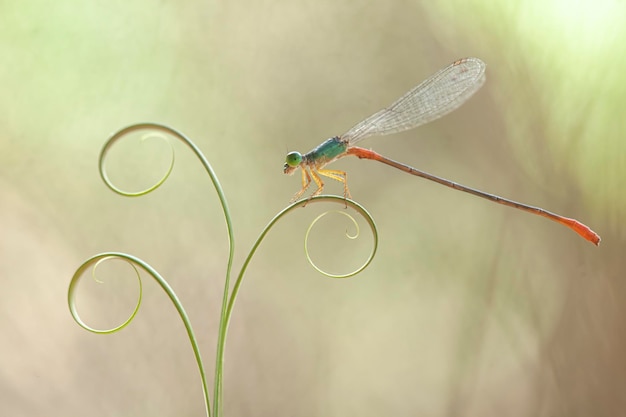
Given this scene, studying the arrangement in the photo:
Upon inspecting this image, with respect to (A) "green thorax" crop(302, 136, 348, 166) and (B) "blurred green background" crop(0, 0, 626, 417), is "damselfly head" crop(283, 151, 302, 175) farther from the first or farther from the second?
(B) "blurred green background" crop(0, 0, 626, 417)

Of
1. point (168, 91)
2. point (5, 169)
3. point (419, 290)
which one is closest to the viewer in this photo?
point (5, 169)

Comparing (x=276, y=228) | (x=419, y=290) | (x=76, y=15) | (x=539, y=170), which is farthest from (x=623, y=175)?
(x=76, y=15)

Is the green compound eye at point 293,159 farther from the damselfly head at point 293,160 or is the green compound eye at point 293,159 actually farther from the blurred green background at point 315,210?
the blurred green background at point 315,210

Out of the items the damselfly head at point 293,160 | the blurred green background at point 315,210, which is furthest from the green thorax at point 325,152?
the blurred green background at point 315,210

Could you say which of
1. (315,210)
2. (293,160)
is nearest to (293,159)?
(293,160)

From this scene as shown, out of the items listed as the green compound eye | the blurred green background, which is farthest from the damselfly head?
the blurred green background

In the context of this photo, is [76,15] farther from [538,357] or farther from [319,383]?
[538,357]
